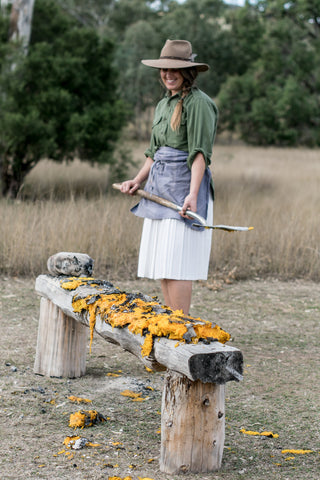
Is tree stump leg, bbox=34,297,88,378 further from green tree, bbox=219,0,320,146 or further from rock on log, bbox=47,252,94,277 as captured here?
green tree, bbox=219,0,320,146

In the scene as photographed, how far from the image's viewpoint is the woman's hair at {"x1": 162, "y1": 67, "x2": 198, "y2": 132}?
351 cm

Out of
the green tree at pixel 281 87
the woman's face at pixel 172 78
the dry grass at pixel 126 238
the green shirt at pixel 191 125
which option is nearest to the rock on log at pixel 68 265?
the green shirt at pixel 191 125

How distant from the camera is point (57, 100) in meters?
9.67

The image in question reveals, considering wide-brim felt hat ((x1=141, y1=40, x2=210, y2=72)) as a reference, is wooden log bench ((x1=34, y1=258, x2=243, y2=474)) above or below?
below

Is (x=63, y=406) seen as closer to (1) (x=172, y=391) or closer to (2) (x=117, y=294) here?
(2) (x=117, y=294)

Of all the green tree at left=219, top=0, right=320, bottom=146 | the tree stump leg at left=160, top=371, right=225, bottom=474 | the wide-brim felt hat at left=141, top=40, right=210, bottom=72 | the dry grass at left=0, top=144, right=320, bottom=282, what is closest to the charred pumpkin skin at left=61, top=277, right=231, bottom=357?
the tree stump leg at left=160, top=371, right=225, bottom=474

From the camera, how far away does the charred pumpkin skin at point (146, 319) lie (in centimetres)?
267

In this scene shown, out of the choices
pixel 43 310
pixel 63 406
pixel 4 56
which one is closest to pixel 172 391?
pixel 63 406

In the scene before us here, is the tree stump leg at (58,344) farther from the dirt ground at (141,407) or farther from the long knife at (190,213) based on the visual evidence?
the long knife at (190,213)

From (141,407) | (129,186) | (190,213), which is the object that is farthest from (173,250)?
(141,407)

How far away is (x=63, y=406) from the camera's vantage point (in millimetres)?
3420

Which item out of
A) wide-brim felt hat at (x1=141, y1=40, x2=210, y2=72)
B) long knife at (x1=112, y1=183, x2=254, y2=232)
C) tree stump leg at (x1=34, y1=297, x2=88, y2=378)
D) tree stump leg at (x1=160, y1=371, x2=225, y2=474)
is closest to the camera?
tree stump leg at (x1=160, y1=371, x2=225, y2=474)

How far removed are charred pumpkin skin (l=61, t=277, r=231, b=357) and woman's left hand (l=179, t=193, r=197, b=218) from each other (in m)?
0.54

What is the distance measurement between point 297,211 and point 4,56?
4.93m
